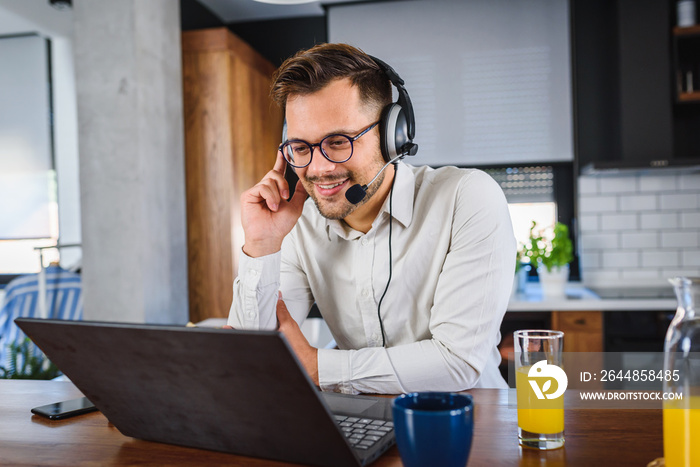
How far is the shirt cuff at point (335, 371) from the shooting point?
108 cm

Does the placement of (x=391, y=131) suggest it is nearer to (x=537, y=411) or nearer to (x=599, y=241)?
(x=537, y=411)

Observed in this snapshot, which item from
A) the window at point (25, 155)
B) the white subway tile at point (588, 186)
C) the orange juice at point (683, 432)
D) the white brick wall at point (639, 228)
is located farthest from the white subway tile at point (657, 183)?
the window at point (25, 155)

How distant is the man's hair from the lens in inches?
52.4

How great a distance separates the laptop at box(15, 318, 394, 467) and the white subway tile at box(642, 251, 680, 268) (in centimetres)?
321

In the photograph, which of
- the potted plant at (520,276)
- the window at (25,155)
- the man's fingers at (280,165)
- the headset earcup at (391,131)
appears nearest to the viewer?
the headset earcup at (391,131)

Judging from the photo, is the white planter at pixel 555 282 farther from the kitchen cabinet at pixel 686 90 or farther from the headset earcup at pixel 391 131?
the headset earcup at pixel 391 131

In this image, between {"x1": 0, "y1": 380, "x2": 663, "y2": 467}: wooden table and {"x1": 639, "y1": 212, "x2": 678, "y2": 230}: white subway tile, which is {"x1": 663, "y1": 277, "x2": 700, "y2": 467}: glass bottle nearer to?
{"x1": 0, "y1": 380, "x2": 663, "y2": 467}: wooden table

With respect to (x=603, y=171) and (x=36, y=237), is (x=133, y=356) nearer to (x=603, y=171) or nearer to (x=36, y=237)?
(x=603, y=171)

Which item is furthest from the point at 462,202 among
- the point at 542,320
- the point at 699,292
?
the point at 542,320

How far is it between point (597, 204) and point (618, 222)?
0.54 feet

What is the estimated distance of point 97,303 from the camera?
274 cm

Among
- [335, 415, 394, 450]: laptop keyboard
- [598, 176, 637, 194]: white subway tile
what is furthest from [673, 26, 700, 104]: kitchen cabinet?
[335, 415, 394, 450]: laptop keyboard

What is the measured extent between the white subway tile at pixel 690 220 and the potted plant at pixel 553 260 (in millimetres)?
776

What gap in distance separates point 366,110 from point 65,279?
2.76 metres
